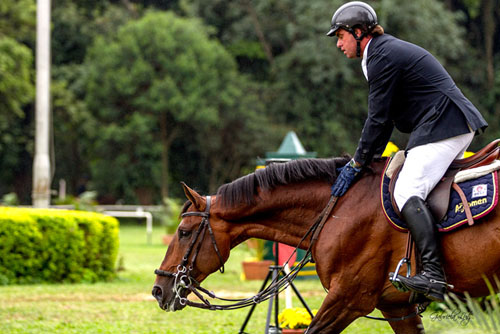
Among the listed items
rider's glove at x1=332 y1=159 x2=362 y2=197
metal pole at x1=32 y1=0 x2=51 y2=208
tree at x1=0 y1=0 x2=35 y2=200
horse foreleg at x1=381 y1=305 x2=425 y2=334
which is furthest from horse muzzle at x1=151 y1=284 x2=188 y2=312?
tree at x1=0 y1=0 x2=35 y2=200

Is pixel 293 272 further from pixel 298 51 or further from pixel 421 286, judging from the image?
pixel 298 51

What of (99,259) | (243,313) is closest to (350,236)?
(243,313)

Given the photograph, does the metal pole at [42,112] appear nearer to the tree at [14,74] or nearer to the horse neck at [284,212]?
the horse neck at [284,212]

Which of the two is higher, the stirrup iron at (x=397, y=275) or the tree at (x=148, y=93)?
the tree at (x=148, y=93)

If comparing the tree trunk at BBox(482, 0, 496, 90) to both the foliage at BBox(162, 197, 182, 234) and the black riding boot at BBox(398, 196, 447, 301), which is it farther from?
the black riding boot at BBox(398, 196, 447, 301)

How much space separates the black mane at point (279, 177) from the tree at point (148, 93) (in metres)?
34.7

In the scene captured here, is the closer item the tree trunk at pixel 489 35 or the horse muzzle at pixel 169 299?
the horse muzzle at pixel 169 299

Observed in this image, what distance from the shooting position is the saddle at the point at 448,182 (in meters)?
4.84

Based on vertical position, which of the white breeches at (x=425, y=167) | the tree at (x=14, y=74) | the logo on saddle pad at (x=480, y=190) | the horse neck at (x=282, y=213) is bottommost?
the horse neck at (x=282, y=213)

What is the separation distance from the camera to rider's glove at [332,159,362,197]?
5.21 meters

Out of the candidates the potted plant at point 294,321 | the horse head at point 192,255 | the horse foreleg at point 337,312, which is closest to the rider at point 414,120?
the horse foreleg at point 337,312

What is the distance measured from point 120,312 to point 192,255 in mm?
5233

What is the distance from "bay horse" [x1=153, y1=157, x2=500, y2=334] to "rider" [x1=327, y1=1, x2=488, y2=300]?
0.18m

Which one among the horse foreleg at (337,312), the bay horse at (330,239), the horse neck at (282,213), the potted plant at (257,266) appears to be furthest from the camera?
the potted plant at (257,266)
